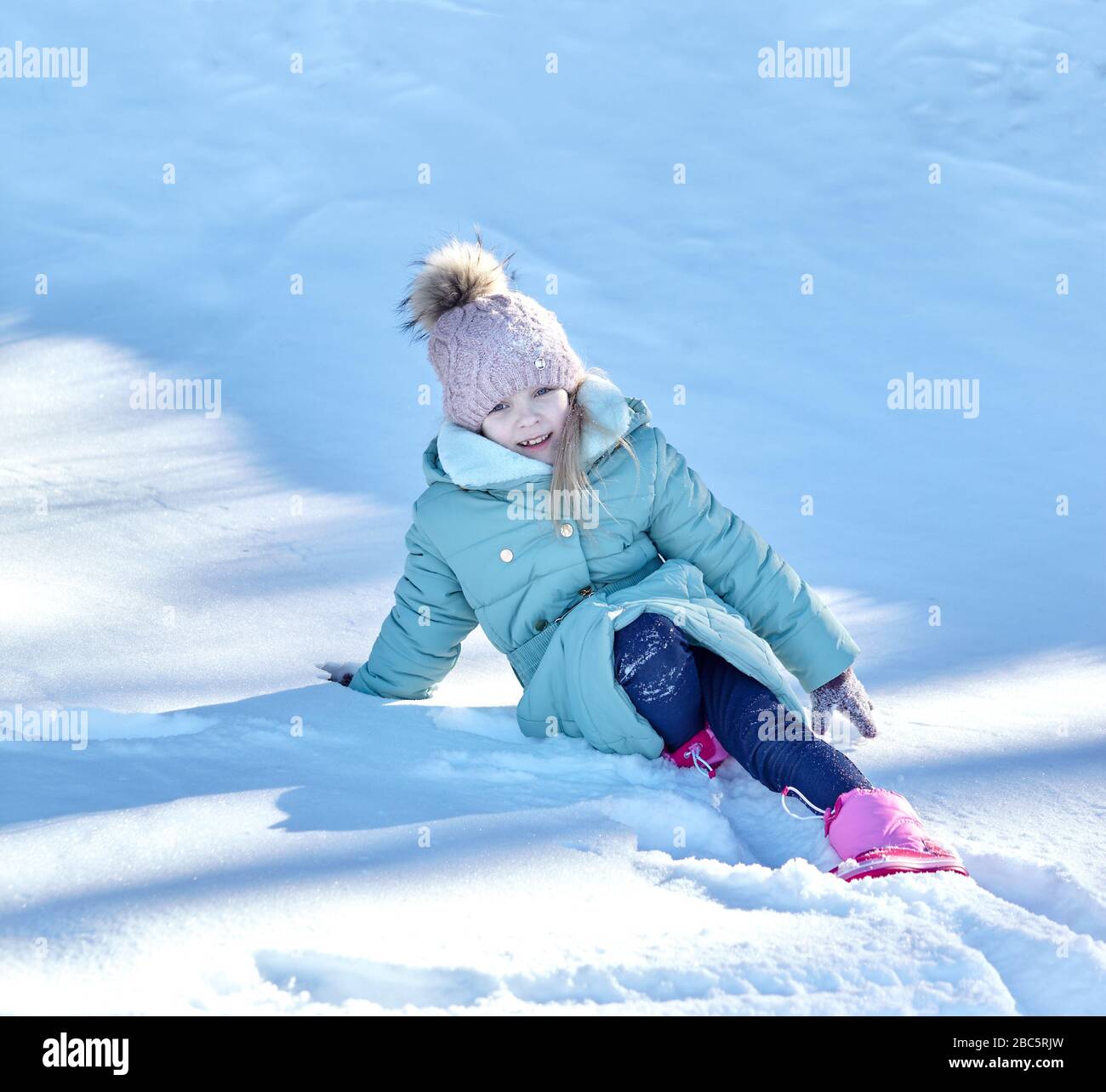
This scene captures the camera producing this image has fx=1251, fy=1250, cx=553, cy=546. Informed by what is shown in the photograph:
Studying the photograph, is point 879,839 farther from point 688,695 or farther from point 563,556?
point 563,556

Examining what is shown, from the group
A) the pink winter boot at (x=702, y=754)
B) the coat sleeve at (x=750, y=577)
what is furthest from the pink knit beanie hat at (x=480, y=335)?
the pink winter boot at (x=702, y=754)

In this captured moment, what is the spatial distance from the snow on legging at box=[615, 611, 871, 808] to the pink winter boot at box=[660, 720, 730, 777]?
14 millimetres

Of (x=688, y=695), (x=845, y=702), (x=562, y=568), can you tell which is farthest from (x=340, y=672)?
(x=845, y=702)

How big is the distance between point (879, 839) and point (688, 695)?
50 centimetres

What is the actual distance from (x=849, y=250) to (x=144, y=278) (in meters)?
3.58

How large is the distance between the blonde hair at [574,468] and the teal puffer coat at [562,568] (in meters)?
0.01

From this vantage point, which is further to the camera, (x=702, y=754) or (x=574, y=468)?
(x=574, y=468)

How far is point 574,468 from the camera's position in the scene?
7.54 ft

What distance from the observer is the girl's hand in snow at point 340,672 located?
2.51m

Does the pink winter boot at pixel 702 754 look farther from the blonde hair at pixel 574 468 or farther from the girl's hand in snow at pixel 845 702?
the blonde hair at pixel 574 468

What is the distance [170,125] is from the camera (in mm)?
7754
